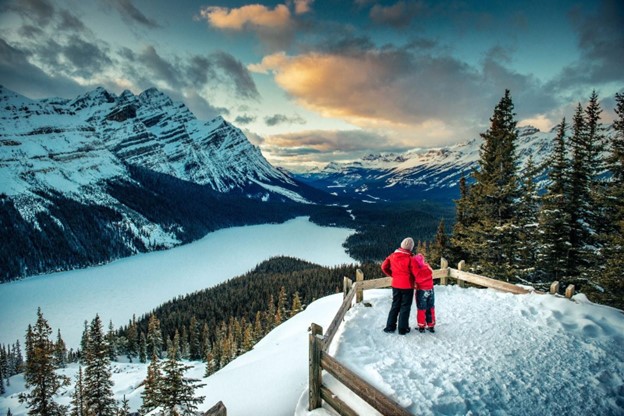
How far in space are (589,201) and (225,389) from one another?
73.3ft

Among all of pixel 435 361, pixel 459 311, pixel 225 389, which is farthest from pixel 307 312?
pixel 435 361

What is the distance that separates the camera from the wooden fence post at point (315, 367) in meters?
5.85

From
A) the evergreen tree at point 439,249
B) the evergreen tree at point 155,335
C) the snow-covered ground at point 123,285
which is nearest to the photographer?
the evergreen tree at point 439,249

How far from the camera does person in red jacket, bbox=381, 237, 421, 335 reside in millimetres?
8039

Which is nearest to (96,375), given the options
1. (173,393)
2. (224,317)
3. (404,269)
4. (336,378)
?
(173,393)

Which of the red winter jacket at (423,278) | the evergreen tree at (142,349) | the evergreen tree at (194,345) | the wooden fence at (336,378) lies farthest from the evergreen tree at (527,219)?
the evergreen tree at (142,349)

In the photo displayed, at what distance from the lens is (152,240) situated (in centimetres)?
17575

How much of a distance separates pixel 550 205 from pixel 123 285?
135200 millimetres

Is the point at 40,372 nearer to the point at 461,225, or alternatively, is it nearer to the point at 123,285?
the point at 461,225

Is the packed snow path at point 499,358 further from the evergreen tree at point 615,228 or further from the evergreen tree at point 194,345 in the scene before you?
the evergreen tree at point 194,345

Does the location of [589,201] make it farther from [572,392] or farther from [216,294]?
[216,294]

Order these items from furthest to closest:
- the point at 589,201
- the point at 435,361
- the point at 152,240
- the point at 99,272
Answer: the point at 152,240, the point at 99,272, the point at 589,201, the point at 435,361

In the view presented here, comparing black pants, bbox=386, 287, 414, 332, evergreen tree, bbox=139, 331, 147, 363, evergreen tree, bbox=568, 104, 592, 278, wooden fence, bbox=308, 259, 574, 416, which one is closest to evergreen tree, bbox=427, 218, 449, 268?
evergreen tree, bbox=568, 104, 592, 278

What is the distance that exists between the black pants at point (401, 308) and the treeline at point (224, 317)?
3922cm
